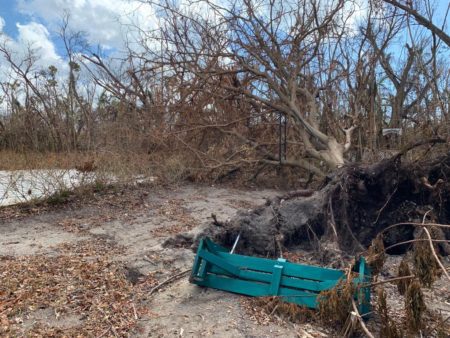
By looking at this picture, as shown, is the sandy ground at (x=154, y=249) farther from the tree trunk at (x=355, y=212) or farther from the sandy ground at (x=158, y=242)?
the tree trunk at (x=355, y=212)

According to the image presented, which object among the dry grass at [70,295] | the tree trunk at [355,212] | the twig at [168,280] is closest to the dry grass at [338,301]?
the dry grass at [70,295]

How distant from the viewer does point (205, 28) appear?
817 centimetres

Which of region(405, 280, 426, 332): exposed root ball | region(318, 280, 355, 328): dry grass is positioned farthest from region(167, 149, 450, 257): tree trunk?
region(405, 280, 426, 332): exposed root ball

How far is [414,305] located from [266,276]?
134 cm

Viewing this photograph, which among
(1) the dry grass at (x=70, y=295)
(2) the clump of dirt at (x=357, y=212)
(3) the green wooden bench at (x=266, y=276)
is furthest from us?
(2) the clump of dirt at (x=357, y=212)

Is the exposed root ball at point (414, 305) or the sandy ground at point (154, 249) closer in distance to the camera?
the exposed root ball at point (414, 305)

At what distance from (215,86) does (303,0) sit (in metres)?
2.40

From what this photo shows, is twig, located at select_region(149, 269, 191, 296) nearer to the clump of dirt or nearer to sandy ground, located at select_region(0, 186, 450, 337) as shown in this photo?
sandy ground, located at select_region(0, 186, 450, 337)

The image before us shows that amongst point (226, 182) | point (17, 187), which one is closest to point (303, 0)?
point (226, 182)

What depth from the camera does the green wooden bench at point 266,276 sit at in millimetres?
3010

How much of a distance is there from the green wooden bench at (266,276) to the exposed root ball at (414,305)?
0.67 m

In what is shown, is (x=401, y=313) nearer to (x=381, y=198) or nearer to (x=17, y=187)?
(x=381, y=198)

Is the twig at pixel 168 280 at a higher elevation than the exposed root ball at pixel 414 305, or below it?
below

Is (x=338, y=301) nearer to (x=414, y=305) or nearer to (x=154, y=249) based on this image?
(x=414, y=305)
